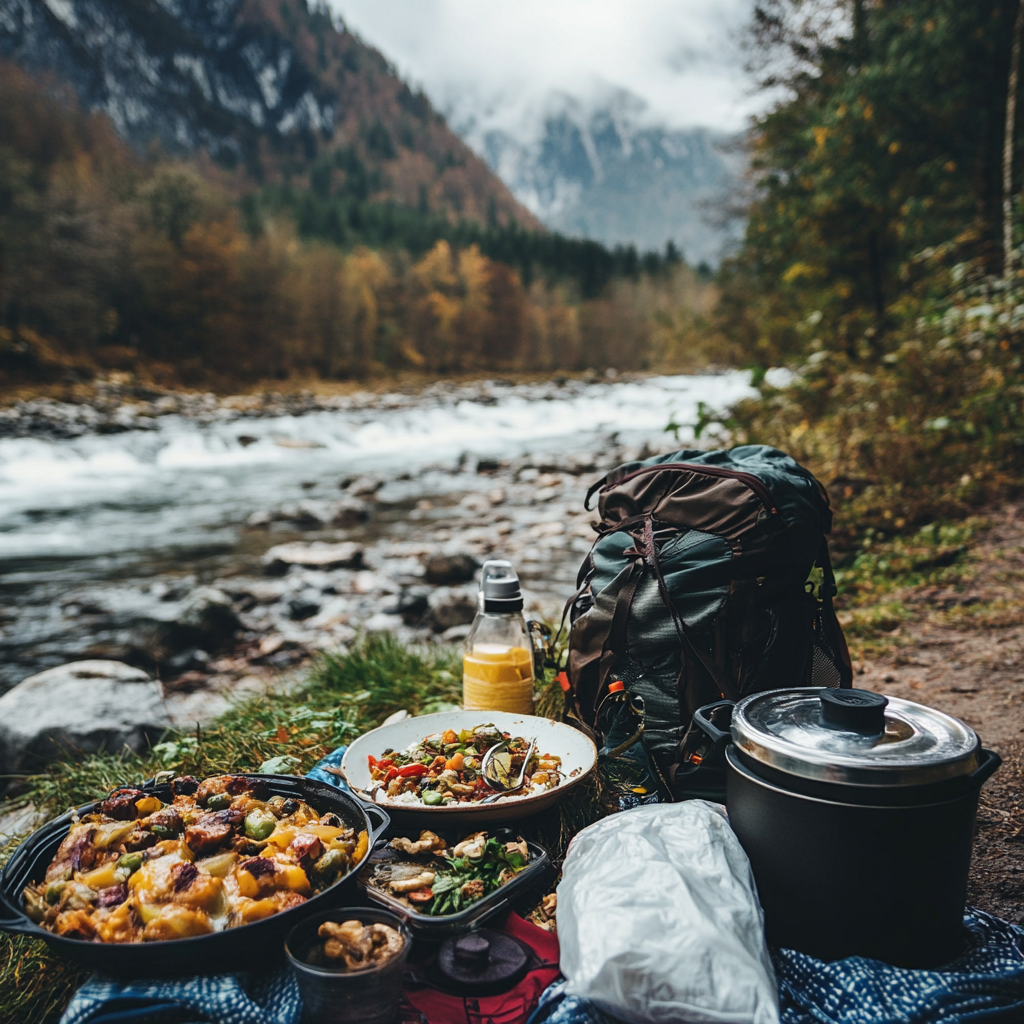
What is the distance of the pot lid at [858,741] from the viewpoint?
141 centimetres

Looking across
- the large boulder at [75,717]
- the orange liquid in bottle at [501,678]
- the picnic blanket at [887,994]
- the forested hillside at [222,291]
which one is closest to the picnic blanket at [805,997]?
the picnic blanket at [887,994]

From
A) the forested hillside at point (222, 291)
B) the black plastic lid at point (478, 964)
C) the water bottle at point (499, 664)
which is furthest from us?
the forested hillside at point (222, 291)

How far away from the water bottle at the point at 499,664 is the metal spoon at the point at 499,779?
423 millimetres

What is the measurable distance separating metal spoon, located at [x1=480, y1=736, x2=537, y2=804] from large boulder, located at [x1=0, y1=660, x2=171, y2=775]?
82.1 inches

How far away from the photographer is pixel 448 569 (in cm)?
748

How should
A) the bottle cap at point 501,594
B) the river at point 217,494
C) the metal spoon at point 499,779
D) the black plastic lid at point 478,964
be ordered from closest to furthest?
the black plastic lid at point 478,964 < the metal spoon at point 499,779 < the bottle cap at point 501,594 < the river at point 217,494

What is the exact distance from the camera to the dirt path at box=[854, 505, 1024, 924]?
205 centimetres

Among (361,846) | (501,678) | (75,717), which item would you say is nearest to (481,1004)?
(361,846)

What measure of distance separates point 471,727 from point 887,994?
1.40 meters

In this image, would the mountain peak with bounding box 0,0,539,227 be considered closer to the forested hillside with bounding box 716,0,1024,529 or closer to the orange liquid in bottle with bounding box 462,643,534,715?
the forested hillside with bounding box 716,0,1024,529

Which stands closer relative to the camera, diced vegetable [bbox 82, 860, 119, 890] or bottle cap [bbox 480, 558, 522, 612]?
diced vegetable [bbox 82, 860, 119, 890]

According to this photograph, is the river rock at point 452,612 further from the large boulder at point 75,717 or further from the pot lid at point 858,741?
the pot lid at point 858,741

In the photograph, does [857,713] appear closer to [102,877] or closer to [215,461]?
[102,877]

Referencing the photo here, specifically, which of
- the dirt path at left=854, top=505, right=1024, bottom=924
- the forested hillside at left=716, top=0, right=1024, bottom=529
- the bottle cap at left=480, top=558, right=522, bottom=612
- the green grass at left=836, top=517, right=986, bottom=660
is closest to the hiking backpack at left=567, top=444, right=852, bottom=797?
the bottle cap at left=480, top=558, right=522, bottom=612
